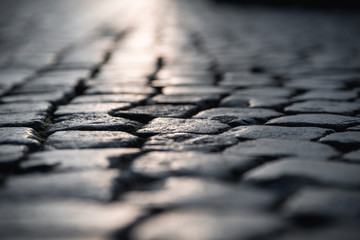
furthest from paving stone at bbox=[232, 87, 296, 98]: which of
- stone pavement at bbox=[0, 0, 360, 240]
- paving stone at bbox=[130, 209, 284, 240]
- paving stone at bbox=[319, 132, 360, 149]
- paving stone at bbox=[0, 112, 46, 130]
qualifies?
paving stone at bbox=[130, 209, 284, 240]

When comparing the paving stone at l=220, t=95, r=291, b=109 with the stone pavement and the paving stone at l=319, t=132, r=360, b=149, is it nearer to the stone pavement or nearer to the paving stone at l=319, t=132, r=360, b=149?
the stone pavement

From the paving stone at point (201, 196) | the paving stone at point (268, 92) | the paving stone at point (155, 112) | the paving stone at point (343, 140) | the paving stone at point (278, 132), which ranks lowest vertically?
the paving stone at point (201, 196)

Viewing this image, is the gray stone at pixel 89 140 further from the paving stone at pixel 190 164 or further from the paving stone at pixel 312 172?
the paving stone at pixel 312 172

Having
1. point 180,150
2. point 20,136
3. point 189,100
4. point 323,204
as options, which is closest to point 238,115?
point 189,100

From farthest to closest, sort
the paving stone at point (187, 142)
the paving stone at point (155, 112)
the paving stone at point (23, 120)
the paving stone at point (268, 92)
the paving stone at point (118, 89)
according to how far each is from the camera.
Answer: the paving stone at point (118, 89), the paving stone at point (268, 92), the paving stone at point (155, 112), the paving stone at point (23, 120), the paving stone at point (187, 142)

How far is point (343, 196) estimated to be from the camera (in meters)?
1.41

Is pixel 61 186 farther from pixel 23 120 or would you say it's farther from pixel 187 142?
pixel 23 120

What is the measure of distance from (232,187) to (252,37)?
6.03 m

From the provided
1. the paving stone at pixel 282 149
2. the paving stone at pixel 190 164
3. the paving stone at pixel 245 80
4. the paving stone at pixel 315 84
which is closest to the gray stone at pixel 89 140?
the paving stone at pixel 190 164

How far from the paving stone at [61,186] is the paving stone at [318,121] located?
1.13 meters

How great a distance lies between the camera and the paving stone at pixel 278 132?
214 cm

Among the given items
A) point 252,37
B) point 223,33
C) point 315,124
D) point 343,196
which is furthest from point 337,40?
point 343,196

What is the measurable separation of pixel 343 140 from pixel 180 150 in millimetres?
734

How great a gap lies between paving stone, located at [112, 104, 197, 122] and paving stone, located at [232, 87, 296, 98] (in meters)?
0.59
